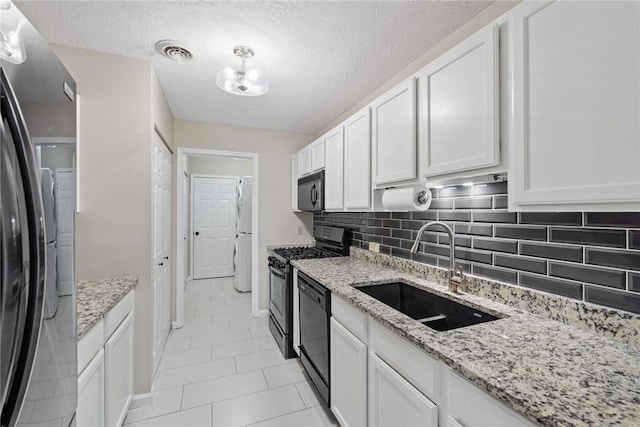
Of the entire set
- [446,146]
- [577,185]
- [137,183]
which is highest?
[446,146]

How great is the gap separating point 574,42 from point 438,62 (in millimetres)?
606

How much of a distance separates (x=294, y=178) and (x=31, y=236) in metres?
3.03

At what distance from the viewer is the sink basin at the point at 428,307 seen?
142 centimetres

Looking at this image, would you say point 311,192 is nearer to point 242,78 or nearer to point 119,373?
point 242,78

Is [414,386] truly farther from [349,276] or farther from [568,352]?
[349,276]

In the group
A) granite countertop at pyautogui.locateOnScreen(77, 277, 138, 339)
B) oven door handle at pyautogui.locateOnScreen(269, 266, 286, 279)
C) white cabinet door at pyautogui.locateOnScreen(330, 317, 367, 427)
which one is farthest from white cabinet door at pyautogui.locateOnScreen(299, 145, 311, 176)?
granite countertop at pyautogui.locateOnScreen(77, 277, 138, 339)

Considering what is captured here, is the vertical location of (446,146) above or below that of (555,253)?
above

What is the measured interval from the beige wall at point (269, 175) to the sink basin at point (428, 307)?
1972 mm

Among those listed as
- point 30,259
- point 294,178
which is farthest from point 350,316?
point 294,178

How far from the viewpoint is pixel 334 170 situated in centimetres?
248

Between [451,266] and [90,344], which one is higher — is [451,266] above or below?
above

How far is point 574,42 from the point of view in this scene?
86 centimetres

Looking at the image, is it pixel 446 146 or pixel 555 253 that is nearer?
pixel 555 253

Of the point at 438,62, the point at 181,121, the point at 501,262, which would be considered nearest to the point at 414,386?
the point at 501,262
